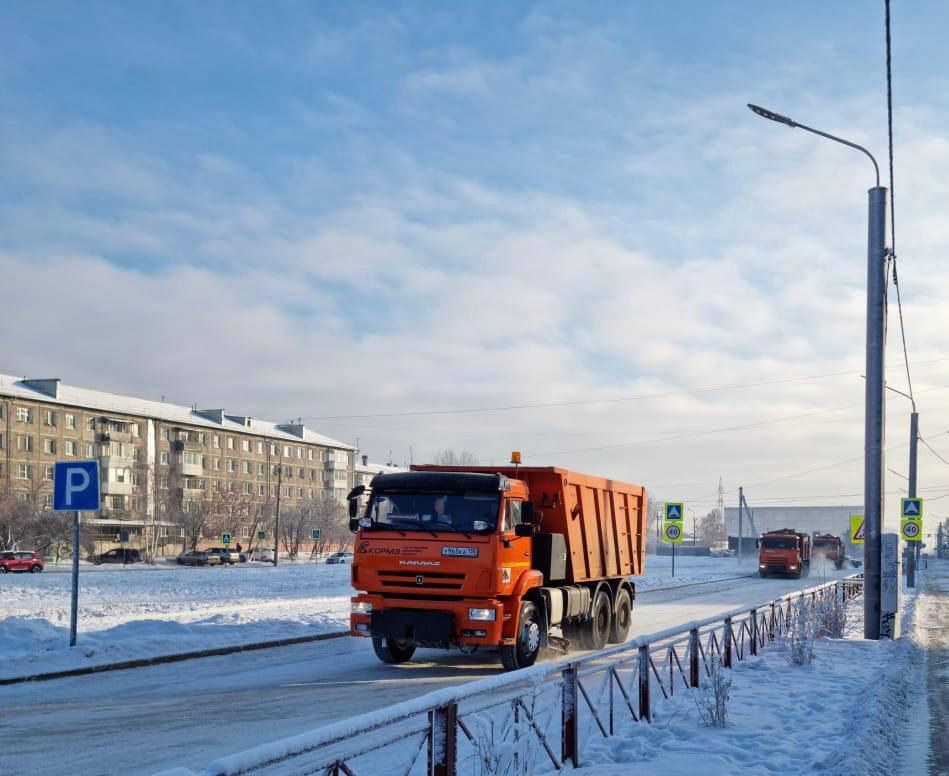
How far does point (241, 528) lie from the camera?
9588cm

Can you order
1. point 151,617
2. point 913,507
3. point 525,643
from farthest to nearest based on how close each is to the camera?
point 913,507 → point 151,617 → point 525,643

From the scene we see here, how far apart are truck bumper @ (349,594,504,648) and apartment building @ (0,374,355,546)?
58131mm

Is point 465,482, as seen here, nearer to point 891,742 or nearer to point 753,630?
point 753,630

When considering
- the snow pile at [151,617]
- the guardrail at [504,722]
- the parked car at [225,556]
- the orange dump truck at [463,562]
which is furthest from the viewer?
the parked car at [225,556]

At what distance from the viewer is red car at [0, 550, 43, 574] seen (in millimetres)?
54781

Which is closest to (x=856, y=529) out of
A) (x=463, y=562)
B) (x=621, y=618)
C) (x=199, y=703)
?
(x=621, y=618)

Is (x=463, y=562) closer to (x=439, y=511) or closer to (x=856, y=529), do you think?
(x=439, y=511)

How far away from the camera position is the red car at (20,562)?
180 feet

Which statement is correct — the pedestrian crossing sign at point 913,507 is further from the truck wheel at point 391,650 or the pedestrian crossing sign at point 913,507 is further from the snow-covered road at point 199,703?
the truck wheel at point 391,650

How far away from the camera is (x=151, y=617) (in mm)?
20453

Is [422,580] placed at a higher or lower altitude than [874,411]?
lower

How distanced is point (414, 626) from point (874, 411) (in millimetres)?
9220

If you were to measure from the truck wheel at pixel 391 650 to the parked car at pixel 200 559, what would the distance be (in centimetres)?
5898

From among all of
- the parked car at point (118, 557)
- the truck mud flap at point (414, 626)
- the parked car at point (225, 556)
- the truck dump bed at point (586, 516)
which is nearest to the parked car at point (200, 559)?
the parked car at point (225, 556)
